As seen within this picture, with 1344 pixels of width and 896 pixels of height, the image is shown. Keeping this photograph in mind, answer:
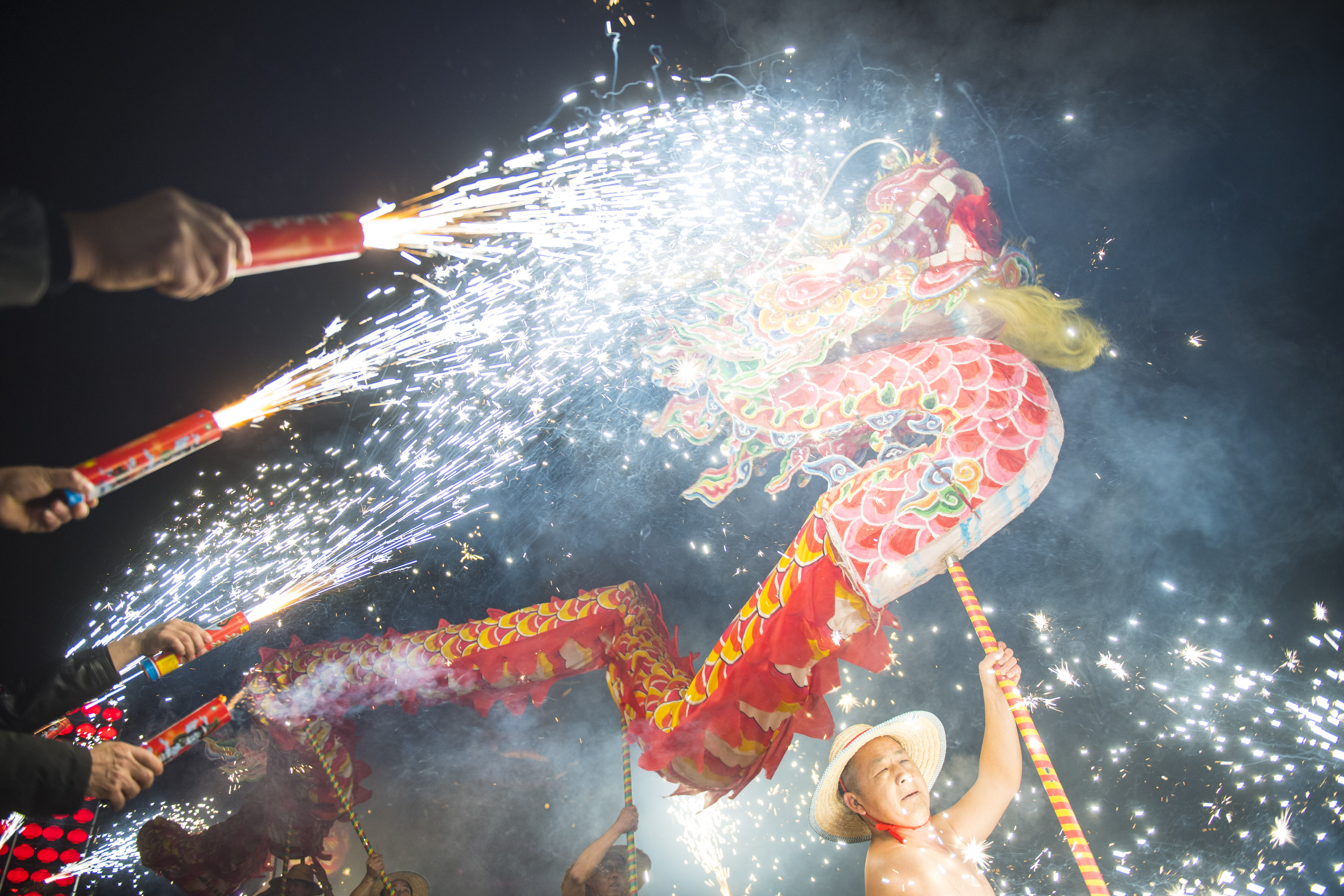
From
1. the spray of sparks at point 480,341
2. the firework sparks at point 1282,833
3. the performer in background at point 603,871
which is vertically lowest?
the firework sparks at point 1282,833

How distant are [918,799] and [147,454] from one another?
108 inches

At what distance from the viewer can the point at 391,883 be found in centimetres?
406

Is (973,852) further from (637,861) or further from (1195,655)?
(637,861)

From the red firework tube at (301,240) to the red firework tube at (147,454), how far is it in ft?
2.19

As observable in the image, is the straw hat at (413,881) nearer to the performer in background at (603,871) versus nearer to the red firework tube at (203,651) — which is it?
the performer in background at (603,871)

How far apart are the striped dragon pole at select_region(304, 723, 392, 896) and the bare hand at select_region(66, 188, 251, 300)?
3889 mm

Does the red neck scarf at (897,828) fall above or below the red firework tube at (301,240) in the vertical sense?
below

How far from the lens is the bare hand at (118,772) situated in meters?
1.63

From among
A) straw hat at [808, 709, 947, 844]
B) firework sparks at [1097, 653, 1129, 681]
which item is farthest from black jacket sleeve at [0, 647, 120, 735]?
firework sparks at [1097, 653, 1129, 681]

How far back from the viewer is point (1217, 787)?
2018 mm

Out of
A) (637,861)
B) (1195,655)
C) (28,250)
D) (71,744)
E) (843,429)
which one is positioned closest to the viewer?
(28,250)

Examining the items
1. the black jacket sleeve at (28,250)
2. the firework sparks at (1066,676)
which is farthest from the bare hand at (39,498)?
the firework sparks at (1066,676)

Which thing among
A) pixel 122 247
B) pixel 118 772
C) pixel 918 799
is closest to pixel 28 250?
pixel 122 247

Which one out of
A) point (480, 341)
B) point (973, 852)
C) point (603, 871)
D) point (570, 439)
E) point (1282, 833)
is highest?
point (480, 341)
